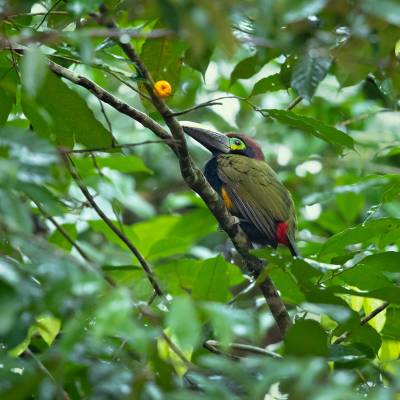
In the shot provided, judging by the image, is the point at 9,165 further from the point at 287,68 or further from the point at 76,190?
the point at 76,190

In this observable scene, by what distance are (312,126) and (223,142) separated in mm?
2140

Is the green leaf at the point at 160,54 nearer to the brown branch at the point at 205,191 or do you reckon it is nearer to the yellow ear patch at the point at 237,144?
the brown branch at the point at 205,191

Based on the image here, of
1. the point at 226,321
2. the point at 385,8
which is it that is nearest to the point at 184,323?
the point at 226,321

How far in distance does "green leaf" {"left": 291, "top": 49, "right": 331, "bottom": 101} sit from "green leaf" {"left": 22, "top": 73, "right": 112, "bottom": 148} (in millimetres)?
793

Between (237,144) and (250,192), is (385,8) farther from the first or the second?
(237,144)

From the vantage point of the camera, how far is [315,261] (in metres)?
3.58

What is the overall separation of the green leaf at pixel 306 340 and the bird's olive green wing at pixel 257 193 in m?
2.03

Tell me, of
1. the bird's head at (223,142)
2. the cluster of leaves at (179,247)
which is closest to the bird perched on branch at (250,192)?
the bird's head at (223,142)

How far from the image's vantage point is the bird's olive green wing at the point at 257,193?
4656 millimetres

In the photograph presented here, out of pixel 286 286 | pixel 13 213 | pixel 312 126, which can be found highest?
pixel 13 213

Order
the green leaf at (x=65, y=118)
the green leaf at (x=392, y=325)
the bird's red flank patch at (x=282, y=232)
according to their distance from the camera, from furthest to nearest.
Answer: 1. the bird's red flank patch at (x=282, y=232)
2. the green leaf at (x=392, y=325)
3. the green leaf at (x=65, y=118)

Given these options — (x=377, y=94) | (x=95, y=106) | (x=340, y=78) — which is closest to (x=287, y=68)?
(x=340, y=78)

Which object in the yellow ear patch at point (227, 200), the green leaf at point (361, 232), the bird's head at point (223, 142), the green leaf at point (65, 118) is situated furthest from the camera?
the bird's head at point (223, 142)

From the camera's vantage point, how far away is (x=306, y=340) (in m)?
2.53
